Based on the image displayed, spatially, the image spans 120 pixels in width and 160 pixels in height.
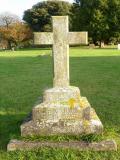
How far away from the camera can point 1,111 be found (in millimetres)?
10547

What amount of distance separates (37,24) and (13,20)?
10.2m

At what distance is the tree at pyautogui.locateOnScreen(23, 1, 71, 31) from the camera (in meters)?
100

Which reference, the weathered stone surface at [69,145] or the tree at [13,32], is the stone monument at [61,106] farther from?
the tree at [13,32]

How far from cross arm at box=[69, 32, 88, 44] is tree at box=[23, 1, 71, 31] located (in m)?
91.3

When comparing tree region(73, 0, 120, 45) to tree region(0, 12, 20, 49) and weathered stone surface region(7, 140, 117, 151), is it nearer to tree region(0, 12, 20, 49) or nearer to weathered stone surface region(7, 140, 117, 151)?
tree region(0, 12, 20, 49)

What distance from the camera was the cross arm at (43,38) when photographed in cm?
786

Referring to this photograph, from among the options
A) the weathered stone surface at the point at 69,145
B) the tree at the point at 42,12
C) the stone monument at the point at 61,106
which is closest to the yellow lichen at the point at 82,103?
the stone monument at the point at 61,106

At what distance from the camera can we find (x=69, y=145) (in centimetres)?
714

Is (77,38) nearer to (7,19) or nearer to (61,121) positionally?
(61,121)

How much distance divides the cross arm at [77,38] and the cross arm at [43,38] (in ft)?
1.14

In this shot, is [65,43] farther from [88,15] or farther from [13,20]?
[13,20]

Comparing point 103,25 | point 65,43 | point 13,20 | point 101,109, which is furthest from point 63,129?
point 13,20

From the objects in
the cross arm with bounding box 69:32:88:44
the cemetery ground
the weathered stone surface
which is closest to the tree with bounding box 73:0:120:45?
the cemetery ground

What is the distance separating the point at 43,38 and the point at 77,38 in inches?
23.7
